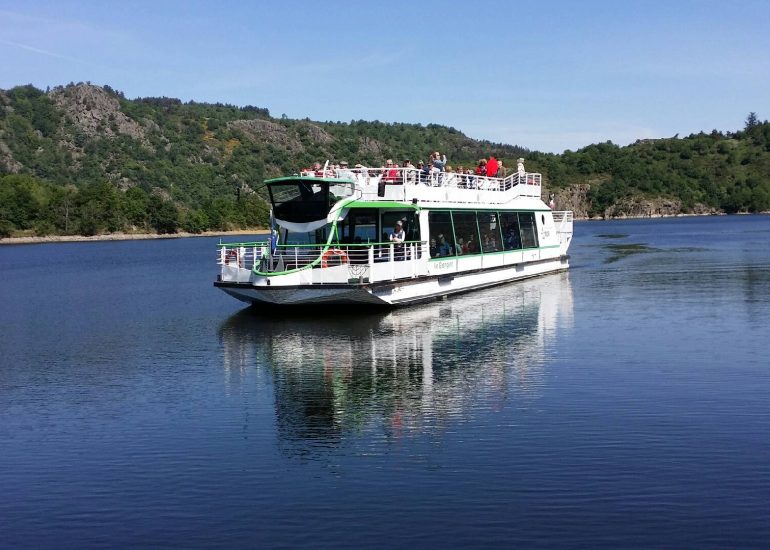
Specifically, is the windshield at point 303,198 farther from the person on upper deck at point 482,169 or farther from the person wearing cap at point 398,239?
the person on upper deck at point 482,169

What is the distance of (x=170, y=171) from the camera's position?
19800 cm

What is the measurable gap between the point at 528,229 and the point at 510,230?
2889 millimetres

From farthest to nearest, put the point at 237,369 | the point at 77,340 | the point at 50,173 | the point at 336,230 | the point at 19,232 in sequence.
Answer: the point at 50,173
the point at 19,232
the point at 336,230
the point at 77,340
the point at 237,369

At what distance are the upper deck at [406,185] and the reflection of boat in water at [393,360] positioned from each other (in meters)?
4.21

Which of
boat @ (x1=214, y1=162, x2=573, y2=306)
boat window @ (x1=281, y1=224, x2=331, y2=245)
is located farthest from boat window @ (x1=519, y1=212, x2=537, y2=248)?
boat window @ (x1=281, y1=224, x2=331, y2=245)

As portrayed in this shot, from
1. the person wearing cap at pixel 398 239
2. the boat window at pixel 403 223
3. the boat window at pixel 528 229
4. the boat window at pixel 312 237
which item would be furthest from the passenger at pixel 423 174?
the boat window at pixel 528 229

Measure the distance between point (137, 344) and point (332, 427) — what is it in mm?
11597

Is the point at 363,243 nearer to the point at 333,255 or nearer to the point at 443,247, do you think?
the point at 333,255

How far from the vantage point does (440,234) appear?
34.2m

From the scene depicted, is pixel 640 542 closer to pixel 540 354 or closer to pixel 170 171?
pixel 540 354

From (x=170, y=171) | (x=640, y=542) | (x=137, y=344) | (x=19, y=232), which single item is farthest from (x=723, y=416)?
(x=170, y=171)

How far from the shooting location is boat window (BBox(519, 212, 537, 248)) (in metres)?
42.9

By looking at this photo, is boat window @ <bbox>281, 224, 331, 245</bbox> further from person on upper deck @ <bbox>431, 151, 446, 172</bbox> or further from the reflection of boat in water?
person on upper deck @ <bbox>431, 151, 446, 172</bbox>

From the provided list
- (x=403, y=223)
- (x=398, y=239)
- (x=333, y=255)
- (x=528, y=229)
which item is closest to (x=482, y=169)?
(x=528, y=229)
